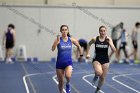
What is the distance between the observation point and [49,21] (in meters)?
27.2

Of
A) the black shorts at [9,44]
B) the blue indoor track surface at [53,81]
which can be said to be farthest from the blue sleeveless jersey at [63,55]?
the black shorts at [9,44]

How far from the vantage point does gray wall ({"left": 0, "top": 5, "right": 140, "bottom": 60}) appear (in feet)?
88.4

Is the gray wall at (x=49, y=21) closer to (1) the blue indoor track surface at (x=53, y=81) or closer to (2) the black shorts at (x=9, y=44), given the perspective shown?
(2) the black shorts at (x=9, y=44)

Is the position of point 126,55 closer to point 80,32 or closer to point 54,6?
point 80,32

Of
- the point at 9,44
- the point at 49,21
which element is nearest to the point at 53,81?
the point at 9,44

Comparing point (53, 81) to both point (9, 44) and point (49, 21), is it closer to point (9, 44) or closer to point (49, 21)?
point (9, 44)

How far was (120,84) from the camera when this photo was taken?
16016 millimetres

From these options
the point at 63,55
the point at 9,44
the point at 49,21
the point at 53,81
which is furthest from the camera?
the point at 49,21

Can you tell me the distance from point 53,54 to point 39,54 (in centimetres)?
84

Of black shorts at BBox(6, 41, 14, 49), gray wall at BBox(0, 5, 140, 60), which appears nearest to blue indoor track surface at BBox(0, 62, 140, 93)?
black shorts at BBox(6, 41, 14, 49)

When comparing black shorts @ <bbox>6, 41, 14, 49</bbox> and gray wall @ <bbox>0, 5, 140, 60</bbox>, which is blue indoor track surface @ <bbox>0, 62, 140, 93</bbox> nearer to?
black shorts @ <bbox>6, 41, 14, 49</bbox>

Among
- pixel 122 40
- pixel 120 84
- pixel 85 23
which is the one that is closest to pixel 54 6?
pixel 85 23

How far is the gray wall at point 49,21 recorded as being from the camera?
1061 inches

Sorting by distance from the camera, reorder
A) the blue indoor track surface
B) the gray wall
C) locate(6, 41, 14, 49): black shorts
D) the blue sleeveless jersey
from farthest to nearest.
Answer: the gray wall < locate(6, 41, 14, 49): black shorts < the blue indoor track surface < the blue sleeveless jersey
